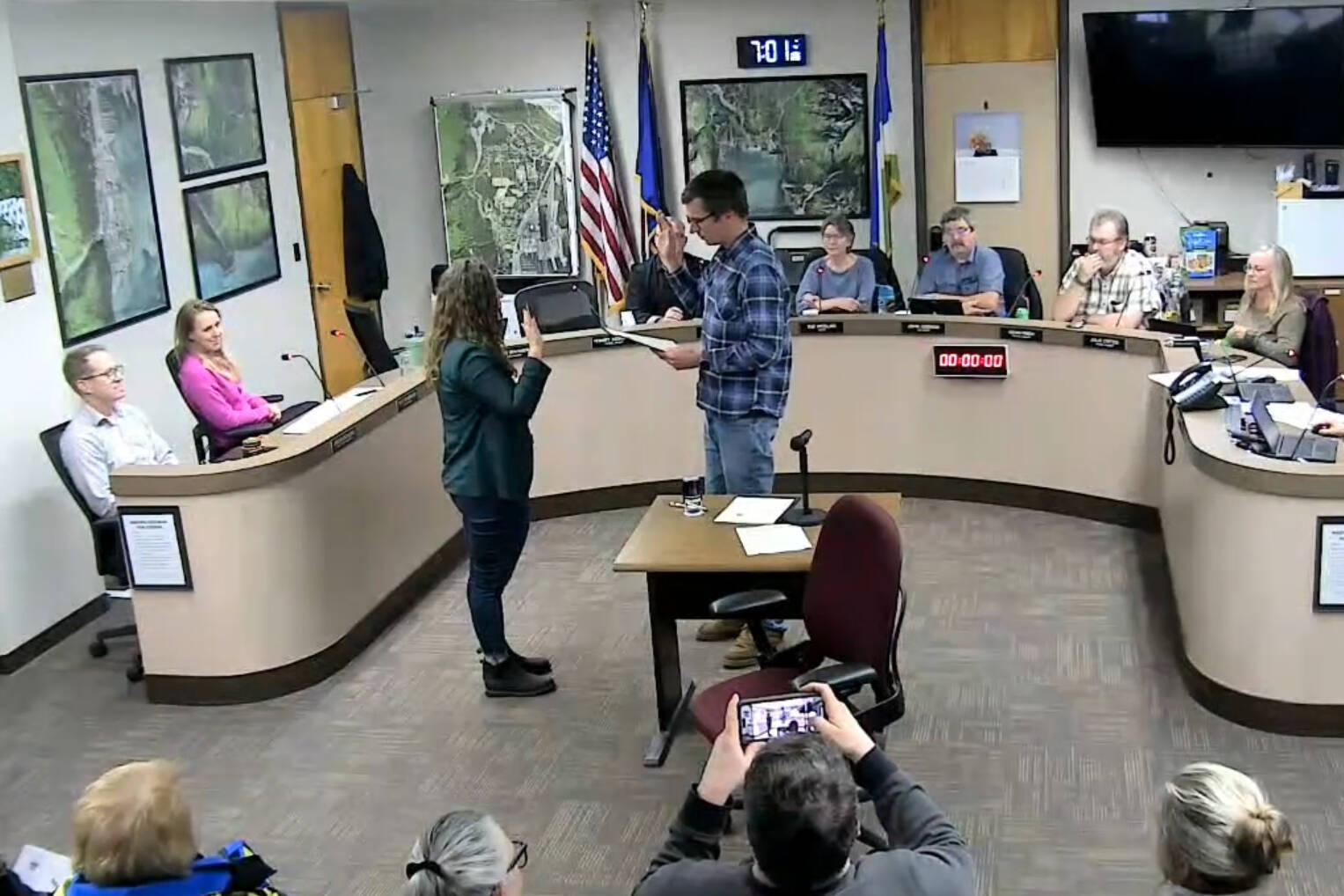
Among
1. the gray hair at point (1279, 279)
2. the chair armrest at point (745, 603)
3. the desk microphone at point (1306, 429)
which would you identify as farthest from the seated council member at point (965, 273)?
the chair armrest at point (745, 603)

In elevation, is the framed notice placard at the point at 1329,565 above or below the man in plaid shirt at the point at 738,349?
below

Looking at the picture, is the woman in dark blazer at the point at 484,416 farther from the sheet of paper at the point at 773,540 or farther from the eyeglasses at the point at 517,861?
the eyeglasses at the point at 517,861

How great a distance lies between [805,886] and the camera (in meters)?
2.40

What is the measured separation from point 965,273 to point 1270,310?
5.05ft

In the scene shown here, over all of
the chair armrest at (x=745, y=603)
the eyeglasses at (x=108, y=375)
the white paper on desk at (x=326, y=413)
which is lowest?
the chair armrest at (x=745, y=603)

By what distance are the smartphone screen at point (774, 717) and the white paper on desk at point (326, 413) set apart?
319 cm

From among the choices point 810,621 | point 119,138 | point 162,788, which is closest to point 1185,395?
point 810,621

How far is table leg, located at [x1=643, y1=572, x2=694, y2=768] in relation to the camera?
484 centimetres

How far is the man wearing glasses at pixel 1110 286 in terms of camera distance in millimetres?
6758

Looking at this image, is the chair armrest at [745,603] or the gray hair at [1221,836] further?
the chair armrest at [745,603]

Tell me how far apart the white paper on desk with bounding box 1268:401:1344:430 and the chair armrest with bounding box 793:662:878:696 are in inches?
74.6

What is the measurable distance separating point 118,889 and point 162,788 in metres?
0.19

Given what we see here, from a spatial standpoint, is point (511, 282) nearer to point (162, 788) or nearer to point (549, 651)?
point (549, 651)

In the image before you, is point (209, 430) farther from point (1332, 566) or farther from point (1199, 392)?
point (1332, 566)
